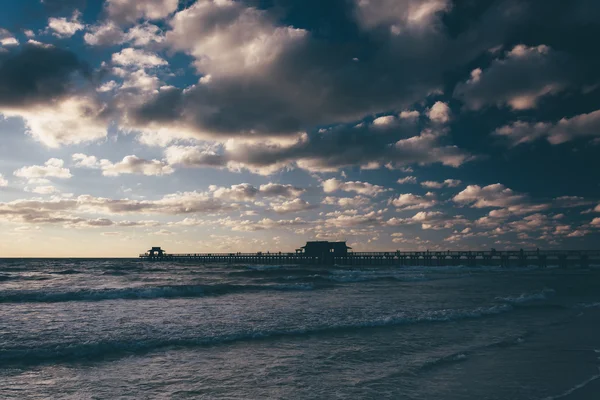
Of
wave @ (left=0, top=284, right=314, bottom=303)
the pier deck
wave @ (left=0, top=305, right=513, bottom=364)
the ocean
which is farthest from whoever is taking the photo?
the pier deck

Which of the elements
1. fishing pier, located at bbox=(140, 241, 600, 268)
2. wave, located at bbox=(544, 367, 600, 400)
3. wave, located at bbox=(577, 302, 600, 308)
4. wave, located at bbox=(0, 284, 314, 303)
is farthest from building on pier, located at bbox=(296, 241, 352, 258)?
wave, located at bbox=(544, 367, 600, 400)

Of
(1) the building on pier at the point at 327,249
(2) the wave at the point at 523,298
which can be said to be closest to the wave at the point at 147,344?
(2) the wave at the point at 523,298

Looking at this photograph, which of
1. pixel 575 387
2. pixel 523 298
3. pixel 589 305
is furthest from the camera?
pixel 523 298

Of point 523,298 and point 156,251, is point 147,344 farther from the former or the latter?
point 156,251

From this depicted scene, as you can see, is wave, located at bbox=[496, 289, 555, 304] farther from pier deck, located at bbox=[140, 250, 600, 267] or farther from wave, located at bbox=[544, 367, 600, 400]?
pier deck, located at bbox=[140, 250, 600, 267]

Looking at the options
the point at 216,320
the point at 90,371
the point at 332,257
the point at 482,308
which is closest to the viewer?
the point at 90,371

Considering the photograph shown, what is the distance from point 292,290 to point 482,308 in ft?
45.3

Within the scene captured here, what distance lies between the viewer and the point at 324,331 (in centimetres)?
1284

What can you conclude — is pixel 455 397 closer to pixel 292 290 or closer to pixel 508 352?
pixel 508 352

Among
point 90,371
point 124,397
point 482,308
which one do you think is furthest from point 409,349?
point 482,308

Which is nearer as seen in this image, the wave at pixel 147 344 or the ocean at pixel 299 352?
the ocean at pixel 299 352

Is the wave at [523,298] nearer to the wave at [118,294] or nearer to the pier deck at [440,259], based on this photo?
the wave at [118,294]

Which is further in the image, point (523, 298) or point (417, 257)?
point (417, 257)

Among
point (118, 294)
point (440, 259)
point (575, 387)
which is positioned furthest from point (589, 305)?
point (440, 259)
